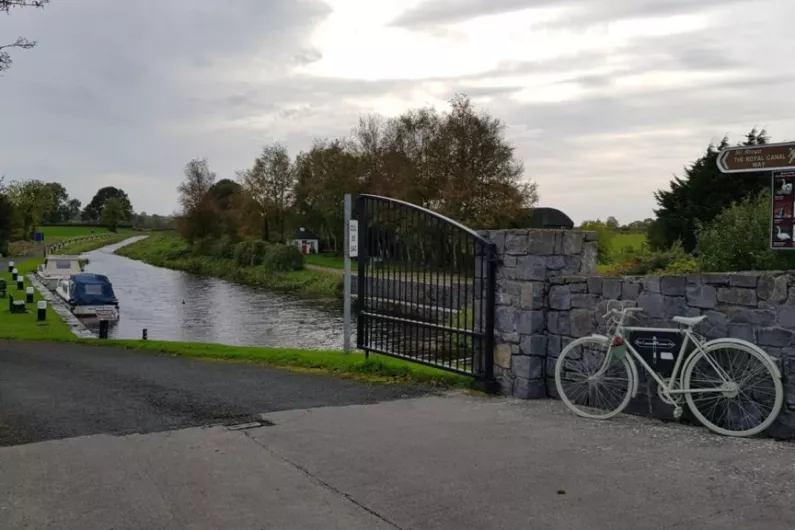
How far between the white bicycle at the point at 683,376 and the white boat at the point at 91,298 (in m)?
24.1

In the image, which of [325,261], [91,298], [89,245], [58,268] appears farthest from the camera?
[89,245]

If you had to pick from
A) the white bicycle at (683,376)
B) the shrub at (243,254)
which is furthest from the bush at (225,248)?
the white bicycle at (683,376)

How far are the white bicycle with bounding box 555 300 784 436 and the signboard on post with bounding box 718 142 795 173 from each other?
141 cm

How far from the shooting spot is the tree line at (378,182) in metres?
Result: 37.2

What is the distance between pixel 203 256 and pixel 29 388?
207 ft

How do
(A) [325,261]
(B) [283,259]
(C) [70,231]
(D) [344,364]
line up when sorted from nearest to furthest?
(D) [344,364] → (B) [283,259] → (A) [325,261] → (C) [70,231]

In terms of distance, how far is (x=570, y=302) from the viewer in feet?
22.7

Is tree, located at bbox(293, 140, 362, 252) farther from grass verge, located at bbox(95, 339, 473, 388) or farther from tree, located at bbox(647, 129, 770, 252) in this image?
grass verge, located at bbox(95, 339, 473, 388)

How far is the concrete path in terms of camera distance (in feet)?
13.0

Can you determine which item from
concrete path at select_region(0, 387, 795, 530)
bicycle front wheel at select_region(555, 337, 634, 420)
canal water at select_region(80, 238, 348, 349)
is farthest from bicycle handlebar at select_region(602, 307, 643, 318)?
canal water at select_region(80, 238, 348, 349)

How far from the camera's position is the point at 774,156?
5703 millimetres

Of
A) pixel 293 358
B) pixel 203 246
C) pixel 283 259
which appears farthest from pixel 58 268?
pixel 293 358

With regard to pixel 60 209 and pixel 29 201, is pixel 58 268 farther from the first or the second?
pixel 60 209

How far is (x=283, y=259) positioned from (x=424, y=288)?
45603mm
